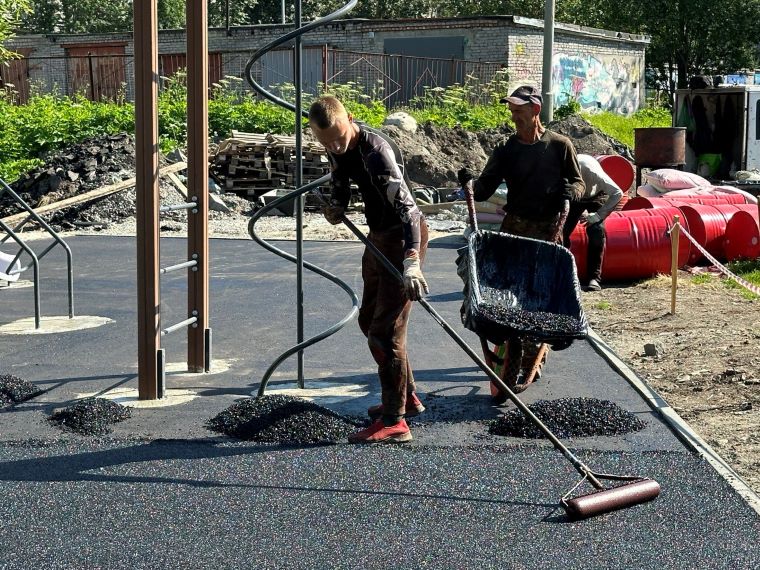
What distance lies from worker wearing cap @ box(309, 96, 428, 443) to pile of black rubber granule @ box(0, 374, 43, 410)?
237 cm

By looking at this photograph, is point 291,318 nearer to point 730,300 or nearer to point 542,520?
point 730,300

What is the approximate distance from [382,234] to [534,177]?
153 cm

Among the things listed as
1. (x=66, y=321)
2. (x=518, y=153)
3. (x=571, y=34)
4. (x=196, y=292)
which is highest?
(x=571, y=34)

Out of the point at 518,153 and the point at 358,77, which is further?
the point at 358,77

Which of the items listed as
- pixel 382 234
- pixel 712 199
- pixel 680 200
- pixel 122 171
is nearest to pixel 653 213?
pixel 680 200

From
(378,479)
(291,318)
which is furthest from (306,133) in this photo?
(378,479)

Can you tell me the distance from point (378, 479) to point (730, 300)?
6651 mm

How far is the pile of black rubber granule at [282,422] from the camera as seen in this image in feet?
19.4

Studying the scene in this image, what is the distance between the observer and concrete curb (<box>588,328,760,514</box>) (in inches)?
200

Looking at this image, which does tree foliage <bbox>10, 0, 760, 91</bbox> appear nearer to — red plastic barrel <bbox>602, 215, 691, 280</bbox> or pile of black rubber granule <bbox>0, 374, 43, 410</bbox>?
red plastic barrel <bbox>602, 215, 691, 280</bbox>

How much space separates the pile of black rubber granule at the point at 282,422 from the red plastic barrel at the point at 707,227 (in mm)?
7831

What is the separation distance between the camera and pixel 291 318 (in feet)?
32.1

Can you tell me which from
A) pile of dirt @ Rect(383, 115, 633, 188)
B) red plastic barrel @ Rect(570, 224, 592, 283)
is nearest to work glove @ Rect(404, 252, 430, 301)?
red plastic barrel @ Rect(570, 224, 592, 283)

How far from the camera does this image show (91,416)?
20.4 feet
